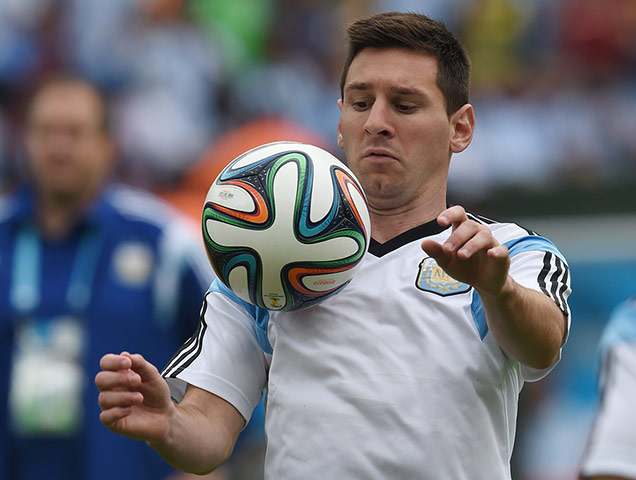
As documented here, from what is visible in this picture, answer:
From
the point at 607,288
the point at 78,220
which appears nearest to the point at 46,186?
the point at 78,220

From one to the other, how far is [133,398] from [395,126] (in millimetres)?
1130

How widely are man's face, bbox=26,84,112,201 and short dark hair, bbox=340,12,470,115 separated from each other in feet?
8.52

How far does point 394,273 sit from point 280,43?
10.9 metres

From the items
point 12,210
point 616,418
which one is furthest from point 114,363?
point 12,210

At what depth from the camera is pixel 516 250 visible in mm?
3256

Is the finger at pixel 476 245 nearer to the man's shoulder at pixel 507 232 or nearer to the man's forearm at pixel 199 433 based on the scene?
the man's shoulder at pixel 507 232

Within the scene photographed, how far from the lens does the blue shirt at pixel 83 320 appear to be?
5.36 meters

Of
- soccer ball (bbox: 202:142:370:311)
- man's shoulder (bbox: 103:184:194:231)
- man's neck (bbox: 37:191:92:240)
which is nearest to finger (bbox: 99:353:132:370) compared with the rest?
soccer ball (bbox: 202:142:370:311)

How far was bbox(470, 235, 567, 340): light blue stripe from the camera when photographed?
123 inches

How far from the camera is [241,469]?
315 inches

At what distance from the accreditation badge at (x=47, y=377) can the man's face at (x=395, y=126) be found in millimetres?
2510

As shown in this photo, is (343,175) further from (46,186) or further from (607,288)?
(607,288)

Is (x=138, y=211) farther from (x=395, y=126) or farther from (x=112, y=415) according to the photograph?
(x=112, y=415)

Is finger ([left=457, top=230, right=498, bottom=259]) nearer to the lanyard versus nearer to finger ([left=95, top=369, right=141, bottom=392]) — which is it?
finger ([left=95, top=369, right=141, bottom=392])
